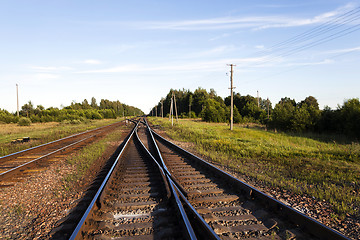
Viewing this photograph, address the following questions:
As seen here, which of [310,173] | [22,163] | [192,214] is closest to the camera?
[192,214]

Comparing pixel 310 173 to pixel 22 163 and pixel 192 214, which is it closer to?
pixel 192 214

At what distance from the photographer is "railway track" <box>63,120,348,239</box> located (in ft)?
10.5

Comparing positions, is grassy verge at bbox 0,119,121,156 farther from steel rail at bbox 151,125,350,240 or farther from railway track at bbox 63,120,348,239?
steel rail at bbox 151,125,350,240

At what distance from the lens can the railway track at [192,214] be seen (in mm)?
3188

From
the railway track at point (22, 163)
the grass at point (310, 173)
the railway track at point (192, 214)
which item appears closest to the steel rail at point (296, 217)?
the railway track at point (192, 214)

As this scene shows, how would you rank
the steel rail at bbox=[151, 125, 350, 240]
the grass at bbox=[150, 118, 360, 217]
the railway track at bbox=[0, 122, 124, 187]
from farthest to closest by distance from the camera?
the railway track at bbox=[0, 122, 124, 187]
the grass at bbox=[150, 118, 360, 217]
the steel rail at bbox=[151, 125, 350, 240]

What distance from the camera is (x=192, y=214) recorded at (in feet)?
11.9

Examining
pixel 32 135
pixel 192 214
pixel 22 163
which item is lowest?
pixel 22 163

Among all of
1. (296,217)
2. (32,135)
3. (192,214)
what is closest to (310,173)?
(296,217)

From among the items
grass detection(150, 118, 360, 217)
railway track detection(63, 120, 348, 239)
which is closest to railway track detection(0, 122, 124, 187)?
railway track detection(63, 120, 348, 239)

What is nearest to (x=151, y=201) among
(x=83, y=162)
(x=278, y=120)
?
(x=83, y=162)

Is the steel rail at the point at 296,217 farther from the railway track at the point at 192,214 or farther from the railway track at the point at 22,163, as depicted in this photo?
the railway track at the point at 22,163

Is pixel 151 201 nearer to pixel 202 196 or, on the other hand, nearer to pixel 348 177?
pixel 202 196

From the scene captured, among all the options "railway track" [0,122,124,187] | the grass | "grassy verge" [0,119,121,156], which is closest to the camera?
the grass
